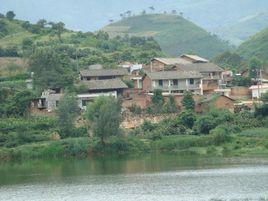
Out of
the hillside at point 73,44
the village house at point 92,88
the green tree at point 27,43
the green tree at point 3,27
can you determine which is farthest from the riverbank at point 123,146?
the green tree at point 3,27

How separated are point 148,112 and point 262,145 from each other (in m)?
12.2

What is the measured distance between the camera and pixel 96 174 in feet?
163

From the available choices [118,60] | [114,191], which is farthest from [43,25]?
[114,191]

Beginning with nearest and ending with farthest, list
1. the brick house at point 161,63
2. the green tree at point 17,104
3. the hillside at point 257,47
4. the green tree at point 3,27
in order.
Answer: the green tree at point 17,104 → the brick house at point 161,63 → the green tree at point 3,27 → the hillside at point 257,47

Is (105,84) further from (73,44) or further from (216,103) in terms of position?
(73,44)

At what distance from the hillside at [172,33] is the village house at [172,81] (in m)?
60.7

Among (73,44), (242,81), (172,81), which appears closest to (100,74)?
(172,81)

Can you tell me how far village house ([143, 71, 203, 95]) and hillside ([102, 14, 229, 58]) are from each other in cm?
6069

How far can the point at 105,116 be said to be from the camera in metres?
58.6

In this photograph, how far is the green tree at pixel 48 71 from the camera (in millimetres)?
72125

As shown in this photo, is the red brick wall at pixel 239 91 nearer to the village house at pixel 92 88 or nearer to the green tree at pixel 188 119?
the village house at pixel 92 88

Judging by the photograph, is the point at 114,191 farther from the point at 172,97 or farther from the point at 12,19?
the point at 12,19

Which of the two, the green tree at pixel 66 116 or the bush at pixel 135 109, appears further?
the bush at pixel 135 109

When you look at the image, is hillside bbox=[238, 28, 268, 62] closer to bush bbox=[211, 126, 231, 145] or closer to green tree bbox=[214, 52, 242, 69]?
green tree bbox=[214, 52, 242, 69]
